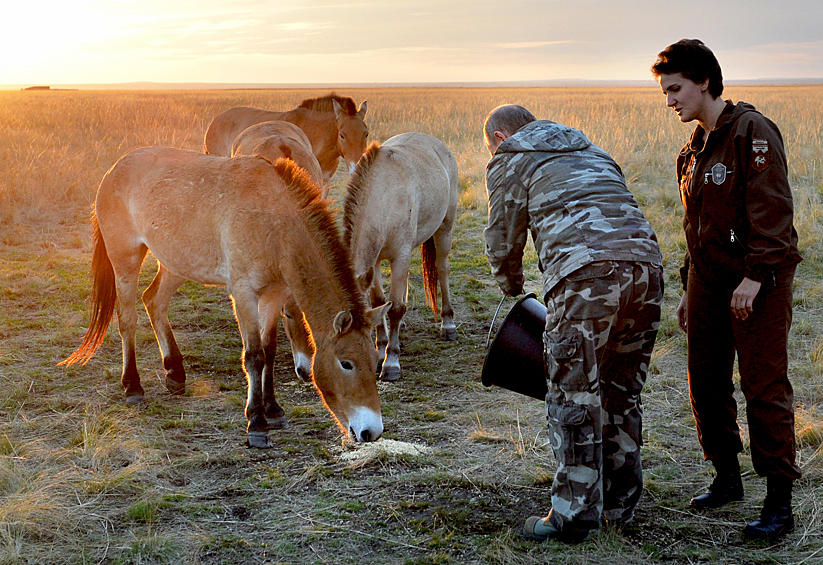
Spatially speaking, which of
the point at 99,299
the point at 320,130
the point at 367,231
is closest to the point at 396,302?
the point at 367,231

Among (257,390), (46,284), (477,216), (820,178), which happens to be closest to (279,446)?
(257,390)

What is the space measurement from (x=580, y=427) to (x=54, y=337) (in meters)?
5.76

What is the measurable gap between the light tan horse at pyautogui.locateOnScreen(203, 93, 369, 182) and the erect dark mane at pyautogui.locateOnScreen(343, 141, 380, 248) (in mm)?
4830

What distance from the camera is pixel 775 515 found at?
3348 millimetres

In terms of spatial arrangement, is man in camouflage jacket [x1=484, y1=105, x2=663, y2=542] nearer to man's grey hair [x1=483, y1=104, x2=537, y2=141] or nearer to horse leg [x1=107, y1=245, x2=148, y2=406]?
man's grey hair [x1=483, y1=104, x2=537, y2=141]

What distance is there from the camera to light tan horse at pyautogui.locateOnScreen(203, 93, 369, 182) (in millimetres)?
11055

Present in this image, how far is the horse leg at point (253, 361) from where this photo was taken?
4.78m

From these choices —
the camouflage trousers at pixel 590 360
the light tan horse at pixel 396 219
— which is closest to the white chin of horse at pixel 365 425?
the light tan horse at pixel 396 219

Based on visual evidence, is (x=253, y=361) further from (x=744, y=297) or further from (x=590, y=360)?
(x=744, y=297)

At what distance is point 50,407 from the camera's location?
529 cm

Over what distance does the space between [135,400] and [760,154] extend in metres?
4.88

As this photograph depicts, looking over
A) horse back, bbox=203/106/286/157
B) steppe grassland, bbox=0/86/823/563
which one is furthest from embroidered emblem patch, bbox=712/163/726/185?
horse back, bbox=203/106/286/157

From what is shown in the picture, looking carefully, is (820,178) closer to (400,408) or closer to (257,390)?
(400,408)

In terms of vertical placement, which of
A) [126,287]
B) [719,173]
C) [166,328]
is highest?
[719,173]
